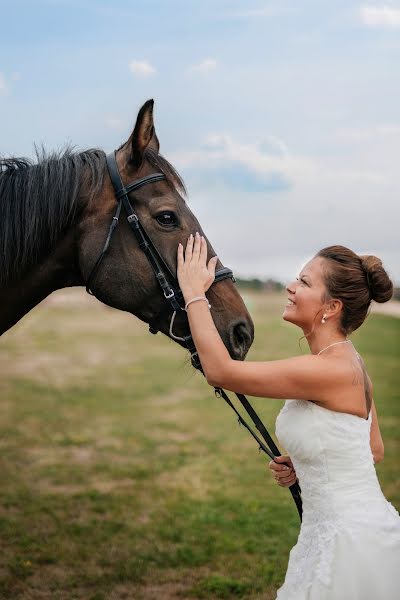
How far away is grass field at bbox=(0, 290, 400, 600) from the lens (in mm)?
5297

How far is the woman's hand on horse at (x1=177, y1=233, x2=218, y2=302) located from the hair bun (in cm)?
74

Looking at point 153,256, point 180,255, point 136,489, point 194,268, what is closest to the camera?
point 194,268

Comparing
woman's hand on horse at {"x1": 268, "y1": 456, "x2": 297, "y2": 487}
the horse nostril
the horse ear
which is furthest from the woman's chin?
the horse ear

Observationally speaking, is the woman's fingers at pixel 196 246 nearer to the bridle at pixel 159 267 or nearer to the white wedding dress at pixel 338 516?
the bridle at pixel 159 267

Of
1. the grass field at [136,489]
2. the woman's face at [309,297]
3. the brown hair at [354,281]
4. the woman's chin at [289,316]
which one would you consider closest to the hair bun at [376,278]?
the brown hair at [354,281]

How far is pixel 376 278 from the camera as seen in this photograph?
283 cm

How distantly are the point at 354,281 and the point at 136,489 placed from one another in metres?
5.69

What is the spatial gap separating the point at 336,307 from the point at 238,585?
3184 mm

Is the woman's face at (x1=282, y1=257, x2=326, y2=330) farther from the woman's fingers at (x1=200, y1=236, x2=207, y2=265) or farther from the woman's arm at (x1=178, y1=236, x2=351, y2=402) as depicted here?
the woman's fingers at (x1=200, y1=236, x2=207, y2=265)

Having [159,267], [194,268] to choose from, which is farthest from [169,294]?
[194,268]

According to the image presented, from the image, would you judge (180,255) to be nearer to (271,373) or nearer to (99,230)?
(99,230)

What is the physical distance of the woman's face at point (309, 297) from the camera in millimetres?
2877

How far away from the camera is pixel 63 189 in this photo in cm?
337

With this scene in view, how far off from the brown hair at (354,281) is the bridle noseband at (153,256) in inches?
26.7
